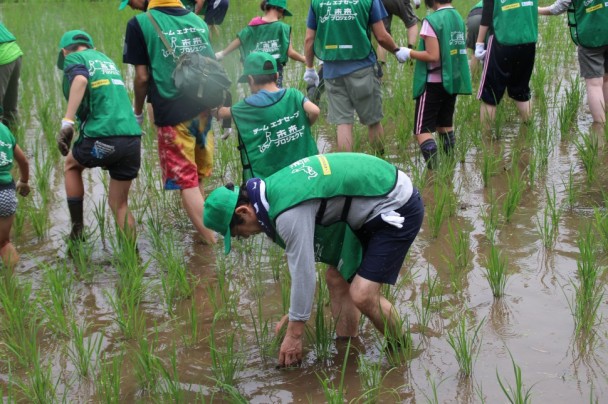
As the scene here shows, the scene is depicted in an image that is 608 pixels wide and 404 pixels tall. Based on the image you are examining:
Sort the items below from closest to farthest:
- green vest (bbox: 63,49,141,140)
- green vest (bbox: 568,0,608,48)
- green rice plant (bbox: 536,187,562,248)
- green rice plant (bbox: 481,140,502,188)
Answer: green rice plant (bbox: 536,187,562,248)
green vest (bbox: 63,49,141,140)
green rice plant (bbox: 481,140,502,188)
green vest (bbox: 568,0,608,48)

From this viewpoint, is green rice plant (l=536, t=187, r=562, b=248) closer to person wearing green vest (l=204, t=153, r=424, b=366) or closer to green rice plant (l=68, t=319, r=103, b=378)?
person wearing green vest (l=204, t=153, r=424, b=366)

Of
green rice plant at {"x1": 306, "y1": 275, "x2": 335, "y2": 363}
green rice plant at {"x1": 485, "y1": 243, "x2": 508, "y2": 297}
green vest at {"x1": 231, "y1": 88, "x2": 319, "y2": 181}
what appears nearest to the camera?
green rice plant at {"x1": 306, "y1": 275, "x2": 335, "y2": 363}

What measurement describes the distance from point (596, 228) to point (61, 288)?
2767 mm

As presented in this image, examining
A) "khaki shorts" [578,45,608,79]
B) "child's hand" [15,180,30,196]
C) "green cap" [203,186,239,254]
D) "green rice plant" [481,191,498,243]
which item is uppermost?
"khaki shorts" [578,45,608,79]

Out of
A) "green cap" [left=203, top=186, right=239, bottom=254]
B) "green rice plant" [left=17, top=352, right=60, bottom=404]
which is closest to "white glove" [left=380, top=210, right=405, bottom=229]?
"green cap" [left=203, top=186, right=239, bottom=254]

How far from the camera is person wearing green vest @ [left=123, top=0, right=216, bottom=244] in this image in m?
4.51

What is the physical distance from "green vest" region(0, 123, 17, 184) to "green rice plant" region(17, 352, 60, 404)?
1.26 meters

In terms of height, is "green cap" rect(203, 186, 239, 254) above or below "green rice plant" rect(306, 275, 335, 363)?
above

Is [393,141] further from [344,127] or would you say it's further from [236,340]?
[236,340]

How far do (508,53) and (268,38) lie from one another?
72.2 inches

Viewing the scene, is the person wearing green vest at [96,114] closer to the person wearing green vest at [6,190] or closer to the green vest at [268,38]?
the person wearing green vest at [6,190]

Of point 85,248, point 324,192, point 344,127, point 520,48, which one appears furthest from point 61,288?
point 520,48

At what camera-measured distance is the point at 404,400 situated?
10.4 ft

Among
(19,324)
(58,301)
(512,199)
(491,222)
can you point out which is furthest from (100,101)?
(512,199)
